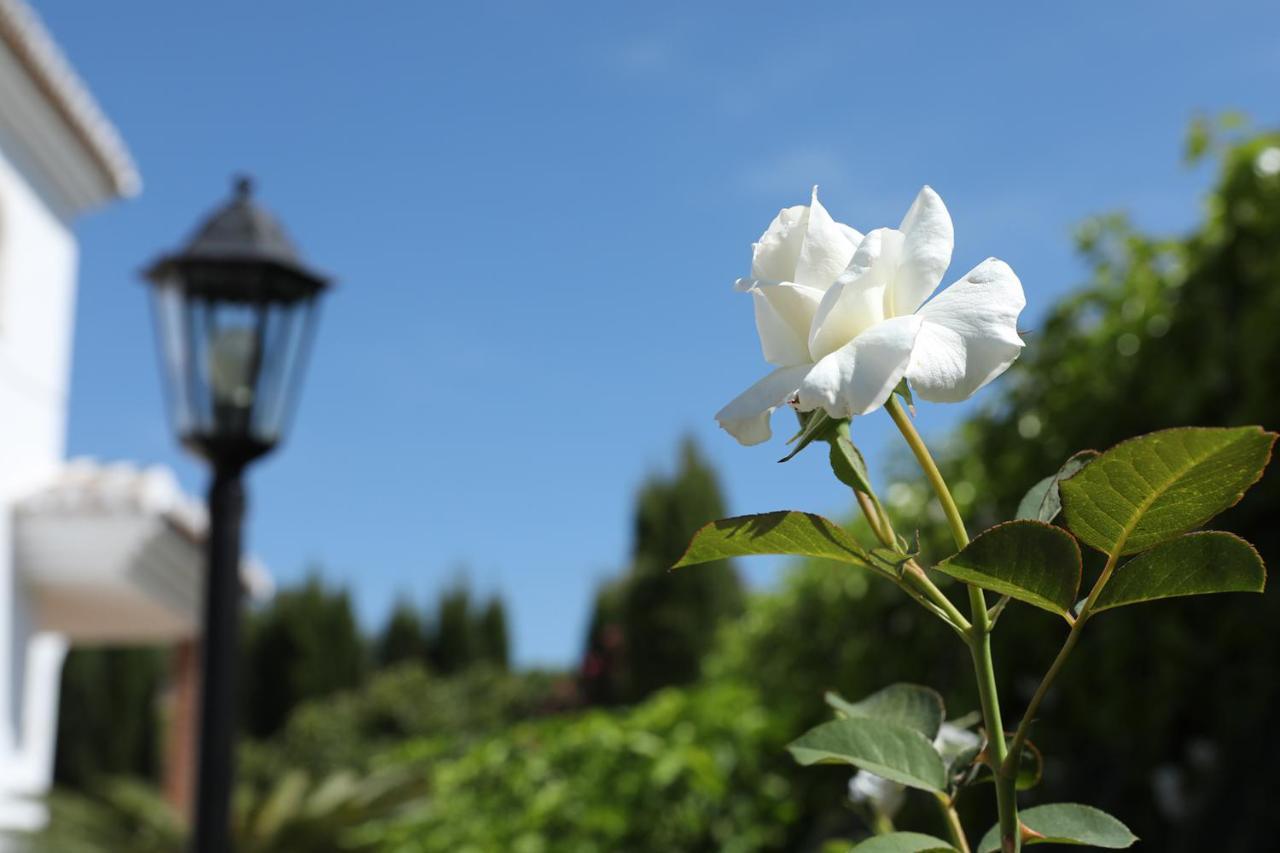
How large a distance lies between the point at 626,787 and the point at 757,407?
421 centimetres

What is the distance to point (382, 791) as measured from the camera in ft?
18.7

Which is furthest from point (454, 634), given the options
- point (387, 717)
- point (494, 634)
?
point (387, 717)

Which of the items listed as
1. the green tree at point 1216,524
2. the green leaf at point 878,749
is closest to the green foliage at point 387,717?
the green tree at point 1216,524

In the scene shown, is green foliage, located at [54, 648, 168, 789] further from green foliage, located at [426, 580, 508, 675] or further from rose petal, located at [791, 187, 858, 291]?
rose petal, located at [791, 187, 858, 291]

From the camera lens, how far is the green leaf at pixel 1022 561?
1.68ft

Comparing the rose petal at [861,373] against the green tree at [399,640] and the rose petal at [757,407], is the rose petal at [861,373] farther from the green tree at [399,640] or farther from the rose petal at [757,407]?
the green tree at [399,640]

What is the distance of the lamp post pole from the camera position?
3.36 m

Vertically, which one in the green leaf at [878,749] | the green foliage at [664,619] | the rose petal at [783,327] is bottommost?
the green leaf at [878,749]

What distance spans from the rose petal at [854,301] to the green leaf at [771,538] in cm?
7

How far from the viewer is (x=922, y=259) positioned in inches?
23.0

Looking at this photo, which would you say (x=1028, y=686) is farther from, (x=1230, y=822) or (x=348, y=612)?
(x=348, y=612)

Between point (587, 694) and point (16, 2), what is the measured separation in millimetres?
A: 7986

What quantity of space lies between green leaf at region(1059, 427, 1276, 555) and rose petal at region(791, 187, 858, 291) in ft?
0.48

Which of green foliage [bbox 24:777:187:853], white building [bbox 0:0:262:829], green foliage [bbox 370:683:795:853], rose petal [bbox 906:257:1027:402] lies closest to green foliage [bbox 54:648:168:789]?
white building [bbox 0:0:262:829]
